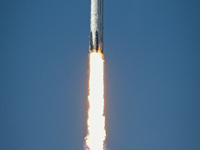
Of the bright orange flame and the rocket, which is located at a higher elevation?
the rocket

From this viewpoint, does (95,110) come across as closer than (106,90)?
Yes

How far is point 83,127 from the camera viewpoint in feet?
49.5

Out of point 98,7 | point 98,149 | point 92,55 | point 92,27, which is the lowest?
point 98,149

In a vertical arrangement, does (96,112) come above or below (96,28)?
below

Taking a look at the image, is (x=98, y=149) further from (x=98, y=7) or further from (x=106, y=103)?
(x=98, y=7)

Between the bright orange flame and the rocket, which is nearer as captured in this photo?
the rocket

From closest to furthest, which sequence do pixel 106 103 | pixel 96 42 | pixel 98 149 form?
pixel 96 42
pixel 98 149
pixel 106 103

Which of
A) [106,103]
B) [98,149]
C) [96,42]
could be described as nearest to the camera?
[96,42]

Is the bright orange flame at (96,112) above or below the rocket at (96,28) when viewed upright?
below

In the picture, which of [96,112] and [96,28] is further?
[96,112]

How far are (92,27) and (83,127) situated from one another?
5.87m

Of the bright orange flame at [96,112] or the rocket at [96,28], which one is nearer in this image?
the rocket at [96,28]

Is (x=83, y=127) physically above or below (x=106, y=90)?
below

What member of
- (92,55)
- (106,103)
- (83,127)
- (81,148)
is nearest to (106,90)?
(106,103)
